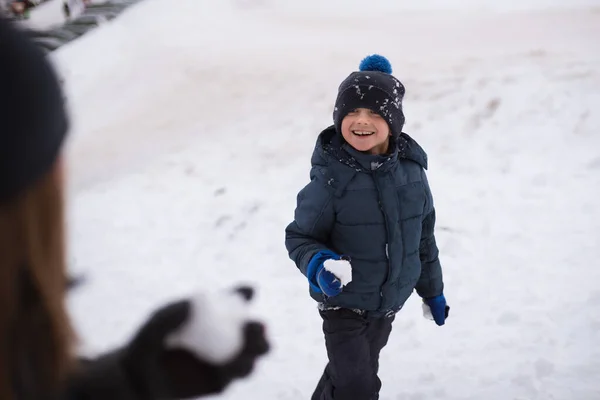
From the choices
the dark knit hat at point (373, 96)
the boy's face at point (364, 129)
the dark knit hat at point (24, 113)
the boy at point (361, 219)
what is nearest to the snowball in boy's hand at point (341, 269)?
the boy at point (361, 219)

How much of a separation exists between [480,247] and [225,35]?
25.0 ft

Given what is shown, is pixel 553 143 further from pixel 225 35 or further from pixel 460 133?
pixel 225 35

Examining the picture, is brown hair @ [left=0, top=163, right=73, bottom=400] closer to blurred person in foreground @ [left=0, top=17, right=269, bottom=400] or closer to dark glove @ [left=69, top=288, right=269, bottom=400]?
blurred person in foreground @ [left=0, top=17, right=269, bottom=400]

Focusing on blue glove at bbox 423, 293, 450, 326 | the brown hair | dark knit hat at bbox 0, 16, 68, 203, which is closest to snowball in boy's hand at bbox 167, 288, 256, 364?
the brown hair

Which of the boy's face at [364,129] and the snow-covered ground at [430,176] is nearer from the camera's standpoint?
the boy's face at [364,129]

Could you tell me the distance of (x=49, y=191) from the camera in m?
0.70

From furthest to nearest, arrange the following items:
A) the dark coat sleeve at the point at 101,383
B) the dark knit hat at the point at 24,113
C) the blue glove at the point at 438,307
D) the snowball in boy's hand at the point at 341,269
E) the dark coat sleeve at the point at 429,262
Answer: the blue glove at the point at 438,307 < the dark coat sleeve at the point at 429,262 < the snowball in boy's hand at the point at 341,269 < the dark coat sleeve at the point at 101,383 < the dark knit hat at the point at 24,113

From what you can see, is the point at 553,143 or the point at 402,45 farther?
the point at 402,45

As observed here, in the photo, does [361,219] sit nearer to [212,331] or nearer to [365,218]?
[365,218]

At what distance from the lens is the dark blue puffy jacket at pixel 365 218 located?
6.97 feet

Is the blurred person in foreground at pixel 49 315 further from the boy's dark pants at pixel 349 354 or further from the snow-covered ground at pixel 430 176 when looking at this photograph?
the boy's dark pants at pixel 349 354

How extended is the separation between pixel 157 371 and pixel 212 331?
0.40 ft

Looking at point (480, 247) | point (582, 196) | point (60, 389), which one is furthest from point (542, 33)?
point (60, 389)

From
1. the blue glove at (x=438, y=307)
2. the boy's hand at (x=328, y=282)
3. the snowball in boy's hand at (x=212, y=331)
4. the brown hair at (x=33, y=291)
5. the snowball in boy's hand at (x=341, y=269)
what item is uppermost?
the brown hair at (x=33, y=291)
